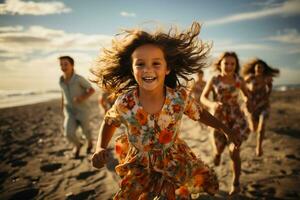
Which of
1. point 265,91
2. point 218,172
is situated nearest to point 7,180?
point 218,172

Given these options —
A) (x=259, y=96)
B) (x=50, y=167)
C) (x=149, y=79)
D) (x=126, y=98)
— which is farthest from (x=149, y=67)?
(x=259, y=96)

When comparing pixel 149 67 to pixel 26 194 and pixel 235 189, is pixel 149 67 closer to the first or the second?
pixel 235 189

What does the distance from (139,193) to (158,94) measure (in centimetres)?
98

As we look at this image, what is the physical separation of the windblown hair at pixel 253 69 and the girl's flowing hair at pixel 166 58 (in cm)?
435

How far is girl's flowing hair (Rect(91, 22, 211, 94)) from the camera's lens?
3240mm

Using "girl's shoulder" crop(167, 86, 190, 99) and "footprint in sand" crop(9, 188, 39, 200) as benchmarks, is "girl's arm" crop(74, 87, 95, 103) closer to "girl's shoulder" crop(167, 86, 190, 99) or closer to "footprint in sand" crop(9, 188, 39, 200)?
"footprint in sand" crop(9, 188, 39, 200)

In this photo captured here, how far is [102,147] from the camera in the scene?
2.76 metres

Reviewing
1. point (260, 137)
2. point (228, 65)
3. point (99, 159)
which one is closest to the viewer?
point (99, 159)

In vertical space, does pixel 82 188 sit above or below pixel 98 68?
below

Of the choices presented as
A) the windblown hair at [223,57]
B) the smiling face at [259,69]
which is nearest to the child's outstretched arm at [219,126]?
the windblown hair at [223,57]

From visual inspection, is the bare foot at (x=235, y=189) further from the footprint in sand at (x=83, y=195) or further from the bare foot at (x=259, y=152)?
the footprint in sand at (x=83, y=195)

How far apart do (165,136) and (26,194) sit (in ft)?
11.0

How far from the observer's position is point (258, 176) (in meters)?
5.07

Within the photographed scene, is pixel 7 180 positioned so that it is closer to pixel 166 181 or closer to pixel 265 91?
pixel 166 181
